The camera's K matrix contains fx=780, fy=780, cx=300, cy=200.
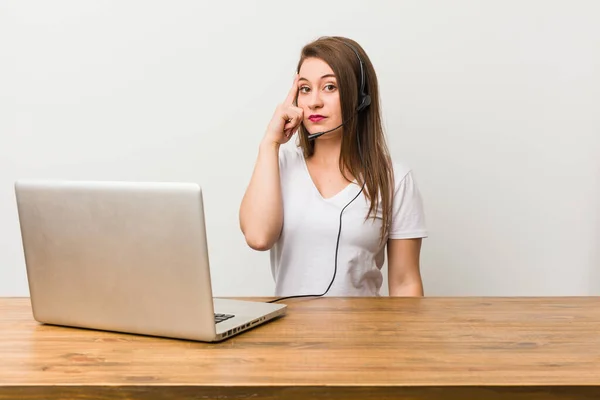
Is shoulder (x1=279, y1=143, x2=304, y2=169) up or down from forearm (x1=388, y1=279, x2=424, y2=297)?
up

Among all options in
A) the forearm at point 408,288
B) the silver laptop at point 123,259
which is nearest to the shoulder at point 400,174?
the forearm at point 408,288

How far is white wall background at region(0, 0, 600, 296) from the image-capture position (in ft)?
8.73

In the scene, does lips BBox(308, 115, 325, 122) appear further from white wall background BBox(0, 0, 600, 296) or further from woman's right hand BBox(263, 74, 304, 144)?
white wall background BBox(0, 0, 600, 296)

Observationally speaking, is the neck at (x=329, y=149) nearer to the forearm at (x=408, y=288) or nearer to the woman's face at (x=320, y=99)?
the woman's face at (x=320, y=99)

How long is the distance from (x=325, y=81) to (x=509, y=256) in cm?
108

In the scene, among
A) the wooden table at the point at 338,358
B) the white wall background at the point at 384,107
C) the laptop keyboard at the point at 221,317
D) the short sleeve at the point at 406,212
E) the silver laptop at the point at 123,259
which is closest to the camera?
the wooden table at the point at 338,358

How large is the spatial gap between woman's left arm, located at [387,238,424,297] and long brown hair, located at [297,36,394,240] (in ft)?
0.22

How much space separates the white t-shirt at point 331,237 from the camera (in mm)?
2072

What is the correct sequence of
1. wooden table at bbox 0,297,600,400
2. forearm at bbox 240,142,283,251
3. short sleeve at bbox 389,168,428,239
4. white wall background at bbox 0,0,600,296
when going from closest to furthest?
wooden table at bbox 0,297,600,400, forearm at bbox 240,142,283,251, short sleeve at bbox 389,168,428,239, white wall background at bbox 0,0,600,296

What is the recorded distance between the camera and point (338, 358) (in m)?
1.18

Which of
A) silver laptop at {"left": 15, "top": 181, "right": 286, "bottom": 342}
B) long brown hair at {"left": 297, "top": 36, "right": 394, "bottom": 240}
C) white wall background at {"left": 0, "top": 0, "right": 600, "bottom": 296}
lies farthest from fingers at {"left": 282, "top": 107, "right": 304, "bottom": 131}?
silver laptop at {"left": 15, "top": 181, "right": 286, "bottom": 342}

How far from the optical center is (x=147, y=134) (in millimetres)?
2764

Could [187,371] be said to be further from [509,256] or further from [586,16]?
[586,16]

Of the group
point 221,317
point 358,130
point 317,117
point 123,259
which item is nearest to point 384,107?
point 358,130
